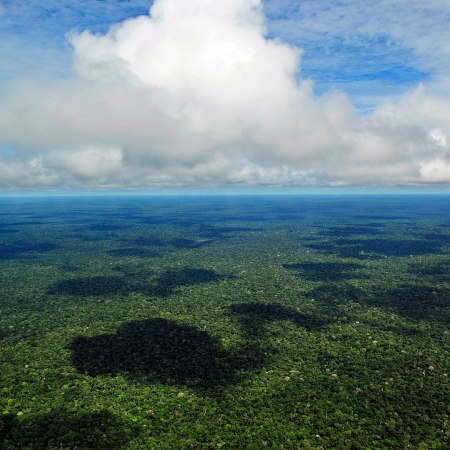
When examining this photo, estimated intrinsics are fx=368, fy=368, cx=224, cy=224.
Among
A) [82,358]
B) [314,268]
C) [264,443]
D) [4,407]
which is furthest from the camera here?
[314,268]

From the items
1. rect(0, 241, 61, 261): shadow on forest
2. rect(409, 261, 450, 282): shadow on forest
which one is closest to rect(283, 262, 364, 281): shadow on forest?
rect(409, 261, 450, 282): shadow on forest

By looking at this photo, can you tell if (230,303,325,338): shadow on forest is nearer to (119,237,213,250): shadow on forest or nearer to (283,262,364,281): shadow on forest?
(283,262,364,281): shadow on forest

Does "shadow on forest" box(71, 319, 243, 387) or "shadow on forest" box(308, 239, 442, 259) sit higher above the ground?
"shadow on forest" box(71, 319, 243, 387)

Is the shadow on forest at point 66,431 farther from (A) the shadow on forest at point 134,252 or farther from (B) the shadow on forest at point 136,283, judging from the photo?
(A) the shadow on forest at point 134,252

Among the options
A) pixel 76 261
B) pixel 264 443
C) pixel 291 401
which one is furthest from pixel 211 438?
pixel 76 261

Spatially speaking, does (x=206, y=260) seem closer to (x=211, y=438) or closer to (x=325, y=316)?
(x=325, y=316)

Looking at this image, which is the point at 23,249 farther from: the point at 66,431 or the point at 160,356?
the point at 66,431

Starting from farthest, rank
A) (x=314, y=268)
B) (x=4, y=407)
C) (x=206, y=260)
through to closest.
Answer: (x=206, y=260), (x=314, y=268), (x=4, y=407)
